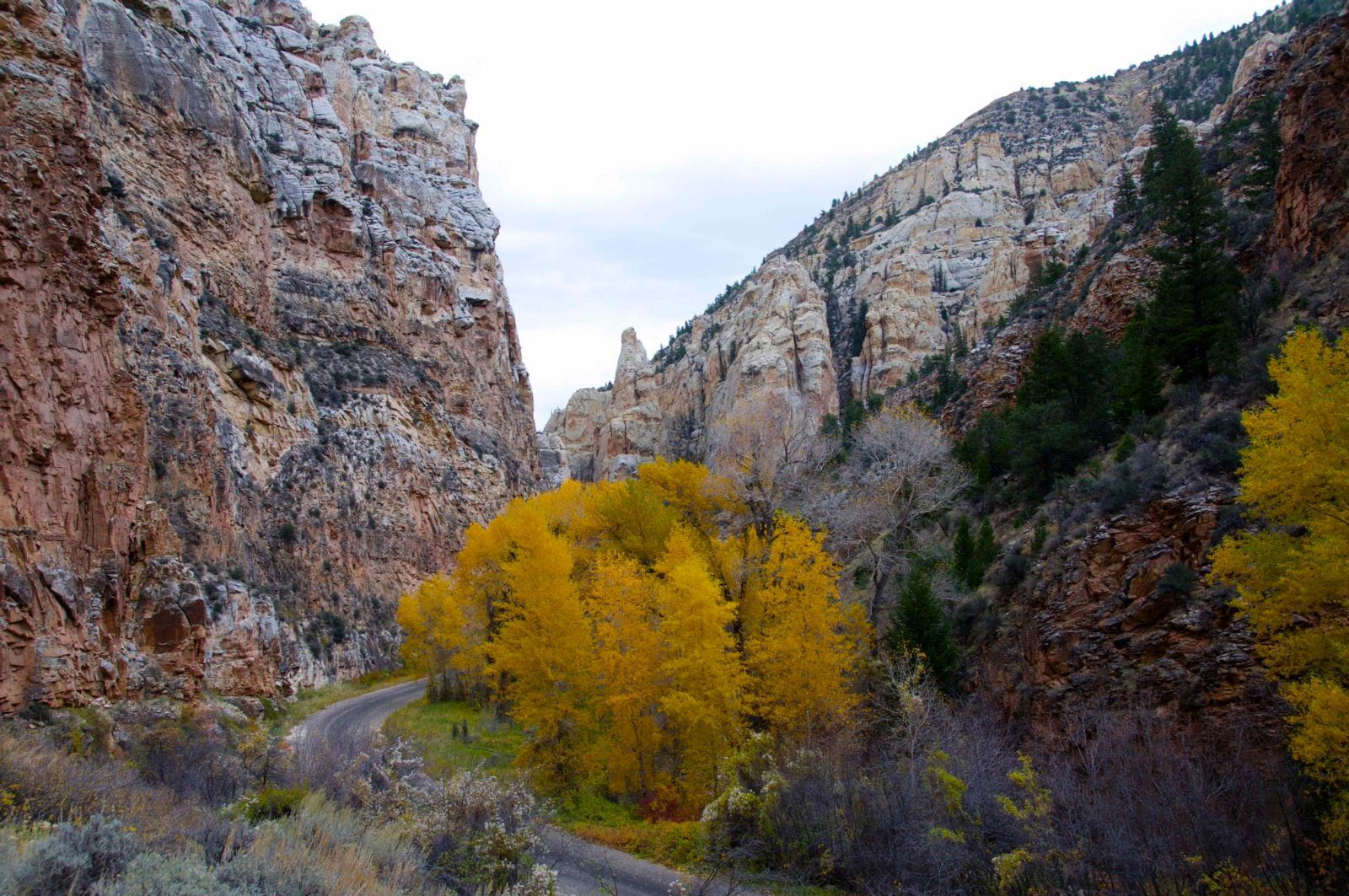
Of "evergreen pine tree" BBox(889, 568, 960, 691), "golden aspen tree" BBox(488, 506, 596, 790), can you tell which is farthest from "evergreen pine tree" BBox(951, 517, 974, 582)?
"golden aspen tree" BBox(488, 506, 596, 790)

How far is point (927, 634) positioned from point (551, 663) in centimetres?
1052

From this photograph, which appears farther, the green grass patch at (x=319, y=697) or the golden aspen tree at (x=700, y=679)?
the green grass patch at (x=319, y=697)

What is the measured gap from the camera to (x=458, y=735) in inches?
1024

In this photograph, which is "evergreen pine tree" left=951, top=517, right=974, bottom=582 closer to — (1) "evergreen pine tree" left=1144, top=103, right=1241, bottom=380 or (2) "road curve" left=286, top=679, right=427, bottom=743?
(1) "evergreen pine tree" left=1144, top=103, right=1241, bottom=380

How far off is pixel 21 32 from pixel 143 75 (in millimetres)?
32840

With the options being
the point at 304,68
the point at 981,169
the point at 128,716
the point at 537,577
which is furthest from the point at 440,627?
the point at 981,169

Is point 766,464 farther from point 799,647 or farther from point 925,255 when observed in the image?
point 925,255

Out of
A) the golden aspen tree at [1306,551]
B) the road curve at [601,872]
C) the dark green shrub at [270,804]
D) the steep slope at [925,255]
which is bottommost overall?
the road curve at [601,872]

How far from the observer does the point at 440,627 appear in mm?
33625

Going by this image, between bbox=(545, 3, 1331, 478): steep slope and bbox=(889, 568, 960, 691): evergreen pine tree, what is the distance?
5121cm

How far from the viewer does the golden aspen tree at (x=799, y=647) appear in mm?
18750

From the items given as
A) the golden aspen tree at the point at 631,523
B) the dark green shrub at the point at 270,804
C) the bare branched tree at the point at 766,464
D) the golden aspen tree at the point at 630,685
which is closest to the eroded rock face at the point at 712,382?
the golden aspen tree at the point at 631,523

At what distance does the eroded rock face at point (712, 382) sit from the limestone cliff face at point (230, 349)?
1168 inches

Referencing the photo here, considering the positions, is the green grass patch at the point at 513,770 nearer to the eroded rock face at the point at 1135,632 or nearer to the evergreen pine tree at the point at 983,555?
the eroded rock face at the point at 1135,632
